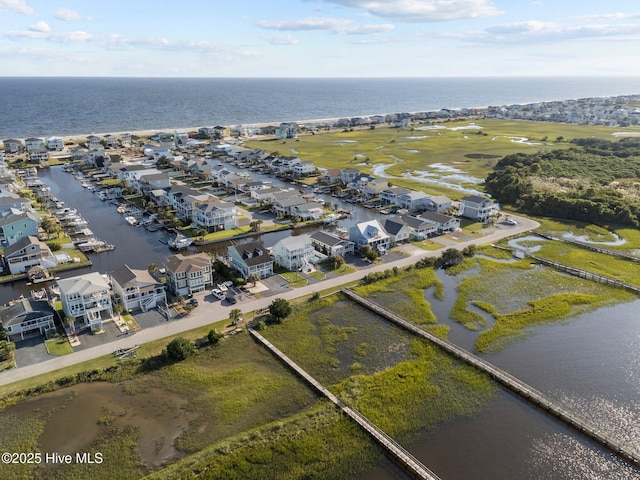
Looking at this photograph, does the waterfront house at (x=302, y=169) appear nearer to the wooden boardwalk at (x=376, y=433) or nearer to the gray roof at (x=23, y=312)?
the gray roof at (x=23, y=312)

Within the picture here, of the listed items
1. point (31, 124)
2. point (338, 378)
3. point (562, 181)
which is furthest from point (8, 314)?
point (31, 124)

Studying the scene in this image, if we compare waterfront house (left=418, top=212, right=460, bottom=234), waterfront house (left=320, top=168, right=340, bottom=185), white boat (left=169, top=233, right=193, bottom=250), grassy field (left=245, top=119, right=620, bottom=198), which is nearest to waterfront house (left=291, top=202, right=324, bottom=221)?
waterfront house (left=418, top=212, right=460, bottom=234)

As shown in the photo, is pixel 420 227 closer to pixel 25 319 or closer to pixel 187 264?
pixel 187 264

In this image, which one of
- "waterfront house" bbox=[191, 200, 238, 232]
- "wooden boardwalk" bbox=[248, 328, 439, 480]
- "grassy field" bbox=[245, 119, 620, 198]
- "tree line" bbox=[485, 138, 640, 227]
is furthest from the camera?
"grassy field" bbox=[245, 119, 620, 198]

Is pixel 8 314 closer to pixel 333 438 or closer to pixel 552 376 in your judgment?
pixel 333 438

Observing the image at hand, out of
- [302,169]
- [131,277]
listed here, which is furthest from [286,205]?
[131,277]

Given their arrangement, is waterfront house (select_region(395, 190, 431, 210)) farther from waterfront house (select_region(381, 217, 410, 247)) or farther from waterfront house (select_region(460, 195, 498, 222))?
waterfront house (select_region(381, 217, 410, 247))

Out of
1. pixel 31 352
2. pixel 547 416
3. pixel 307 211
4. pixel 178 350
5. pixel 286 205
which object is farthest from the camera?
pixel 286 205
